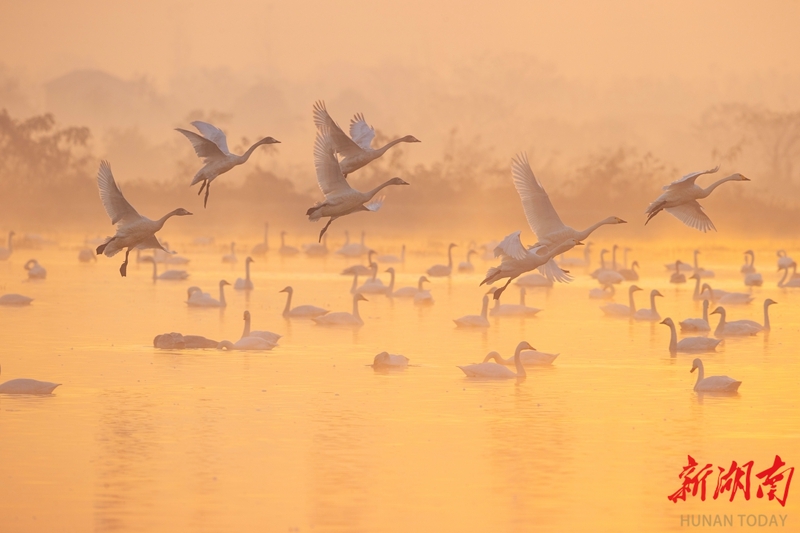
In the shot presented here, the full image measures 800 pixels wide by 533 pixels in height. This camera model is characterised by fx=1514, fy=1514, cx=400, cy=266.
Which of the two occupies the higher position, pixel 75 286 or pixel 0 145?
pixel 0 145

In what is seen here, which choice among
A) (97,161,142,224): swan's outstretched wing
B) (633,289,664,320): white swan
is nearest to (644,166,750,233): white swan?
(97,161,142,224): swan's outstretched wing

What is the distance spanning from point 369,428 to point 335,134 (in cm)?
357

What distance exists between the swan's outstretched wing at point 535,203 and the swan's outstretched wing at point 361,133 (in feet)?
6.21

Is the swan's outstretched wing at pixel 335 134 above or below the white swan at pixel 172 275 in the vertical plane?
above

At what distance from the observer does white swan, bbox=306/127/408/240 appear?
18.0m

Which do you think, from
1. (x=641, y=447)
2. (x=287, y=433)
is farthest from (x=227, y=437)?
(x=641, y=447)

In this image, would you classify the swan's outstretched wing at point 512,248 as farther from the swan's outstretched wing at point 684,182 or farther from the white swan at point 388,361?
the white swan at point 388,361

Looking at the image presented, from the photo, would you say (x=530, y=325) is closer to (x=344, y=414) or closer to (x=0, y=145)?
(x=344, y=414)

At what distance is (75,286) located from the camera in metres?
39.5

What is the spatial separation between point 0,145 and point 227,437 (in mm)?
68220

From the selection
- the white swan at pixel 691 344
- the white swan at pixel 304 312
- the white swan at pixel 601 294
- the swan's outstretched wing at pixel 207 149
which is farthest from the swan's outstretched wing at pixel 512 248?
the white swan at pixel 601 294

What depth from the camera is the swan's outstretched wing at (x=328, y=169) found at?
18188mm

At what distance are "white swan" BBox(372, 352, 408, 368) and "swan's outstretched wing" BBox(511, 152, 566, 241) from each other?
14.9ft

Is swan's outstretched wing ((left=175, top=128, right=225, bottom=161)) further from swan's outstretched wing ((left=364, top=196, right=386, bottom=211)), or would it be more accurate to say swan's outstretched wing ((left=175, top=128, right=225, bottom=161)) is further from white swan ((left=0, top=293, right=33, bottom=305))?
white swan ((left=0, top=293, right=33, bottom=305))
